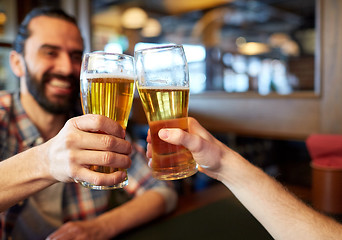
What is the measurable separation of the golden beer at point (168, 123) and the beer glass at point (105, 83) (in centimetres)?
7

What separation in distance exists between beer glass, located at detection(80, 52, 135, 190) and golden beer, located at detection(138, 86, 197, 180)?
0.22 ft

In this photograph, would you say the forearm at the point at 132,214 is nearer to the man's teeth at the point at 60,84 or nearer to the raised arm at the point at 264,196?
the raised arm at the point at 264,196

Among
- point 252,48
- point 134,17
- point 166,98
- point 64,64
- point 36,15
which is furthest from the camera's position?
point 252,48

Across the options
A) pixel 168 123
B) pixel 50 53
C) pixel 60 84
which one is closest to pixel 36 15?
pixel 50 53

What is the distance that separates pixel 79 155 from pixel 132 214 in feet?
2.29

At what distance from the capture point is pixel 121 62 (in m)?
0.77

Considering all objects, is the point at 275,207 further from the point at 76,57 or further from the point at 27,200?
the point at 76,57

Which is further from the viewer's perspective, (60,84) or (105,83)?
(60,84)

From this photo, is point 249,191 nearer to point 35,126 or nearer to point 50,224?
point 50,224

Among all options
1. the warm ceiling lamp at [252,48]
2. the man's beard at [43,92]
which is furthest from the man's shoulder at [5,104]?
the warm ceiling lamp at [252,48]

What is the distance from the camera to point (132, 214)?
130cm

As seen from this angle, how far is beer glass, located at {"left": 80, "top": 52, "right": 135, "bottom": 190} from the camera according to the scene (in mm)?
756

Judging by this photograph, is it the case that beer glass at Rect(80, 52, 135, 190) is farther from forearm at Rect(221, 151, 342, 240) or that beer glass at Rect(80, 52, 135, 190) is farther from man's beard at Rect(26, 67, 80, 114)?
man's beard at Rect(26, 67, 80, 114)

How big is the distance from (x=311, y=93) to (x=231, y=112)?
0.66 meters
